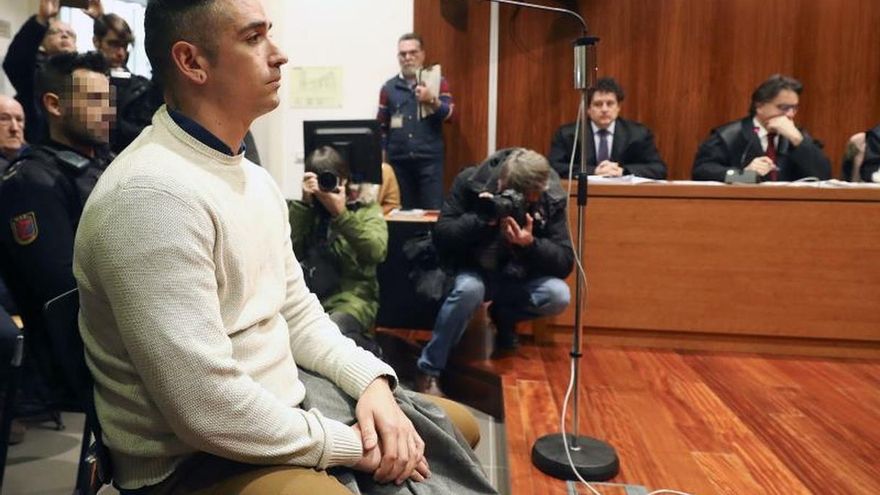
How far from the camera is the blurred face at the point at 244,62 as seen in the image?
940 millimetres

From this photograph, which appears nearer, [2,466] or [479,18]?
[2,466]

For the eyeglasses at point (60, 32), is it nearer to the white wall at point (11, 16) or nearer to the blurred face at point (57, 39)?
the blurred face at point (57, 39)

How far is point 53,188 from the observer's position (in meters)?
1.58

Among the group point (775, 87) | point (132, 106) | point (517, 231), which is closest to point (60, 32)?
point (132, 106)

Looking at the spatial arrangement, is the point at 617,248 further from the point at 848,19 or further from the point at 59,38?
the point at 848,19

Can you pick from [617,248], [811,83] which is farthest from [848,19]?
[617,248]

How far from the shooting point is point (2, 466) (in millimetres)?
1499

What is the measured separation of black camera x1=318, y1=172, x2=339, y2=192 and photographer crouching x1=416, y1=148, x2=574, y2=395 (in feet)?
1.51

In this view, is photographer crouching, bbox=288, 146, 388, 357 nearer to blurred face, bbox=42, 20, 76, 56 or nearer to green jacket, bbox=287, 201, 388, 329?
green jacket, bbox=287, 201, 388, 329

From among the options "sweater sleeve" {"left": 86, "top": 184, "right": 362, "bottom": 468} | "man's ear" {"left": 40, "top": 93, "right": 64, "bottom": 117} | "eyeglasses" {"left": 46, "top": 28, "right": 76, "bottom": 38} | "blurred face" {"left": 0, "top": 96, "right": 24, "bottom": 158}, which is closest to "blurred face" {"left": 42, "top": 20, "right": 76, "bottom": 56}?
"eyeglasses" {"left": 46, "top": 28, "right": 76, "bottom": 38}

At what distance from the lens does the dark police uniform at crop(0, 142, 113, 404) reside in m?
1.40

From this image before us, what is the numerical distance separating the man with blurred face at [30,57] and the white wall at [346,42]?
226 centimetres

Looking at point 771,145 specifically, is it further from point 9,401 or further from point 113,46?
point 9,401

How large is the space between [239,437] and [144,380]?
13 centimetres
